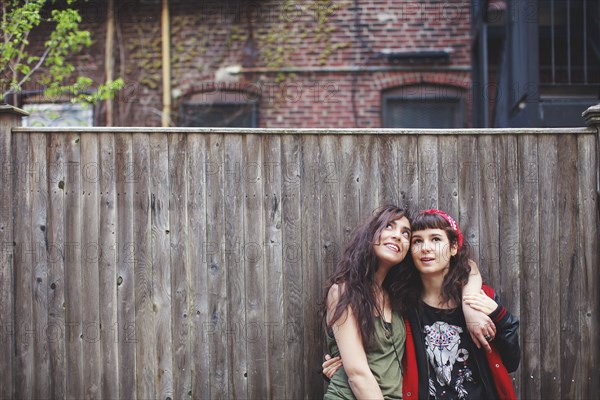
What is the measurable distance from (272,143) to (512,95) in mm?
3694

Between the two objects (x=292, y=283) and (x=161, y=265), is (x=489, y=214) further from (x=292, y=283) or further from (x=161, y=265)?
(x=161, y=265)

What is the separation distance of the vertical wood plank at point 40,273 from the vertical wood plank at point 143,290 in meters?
0.57

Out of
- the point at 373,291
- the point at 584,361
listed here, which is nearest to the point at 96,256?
the point at 373,291

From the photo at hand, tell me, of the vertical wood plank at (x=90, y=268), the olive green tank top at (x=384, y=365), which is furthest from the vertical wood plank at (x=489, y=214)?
the vertical wood plank at (x=90, y=268)

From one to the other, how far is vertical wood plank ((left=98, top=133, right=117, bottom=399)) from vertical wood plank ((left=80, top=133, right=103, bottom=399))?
1.0 inches

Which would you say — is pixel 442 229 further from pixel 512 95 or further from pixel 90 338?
pixel 512 95

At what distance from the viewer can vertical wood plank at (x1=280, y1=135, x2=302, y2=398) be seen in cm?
357

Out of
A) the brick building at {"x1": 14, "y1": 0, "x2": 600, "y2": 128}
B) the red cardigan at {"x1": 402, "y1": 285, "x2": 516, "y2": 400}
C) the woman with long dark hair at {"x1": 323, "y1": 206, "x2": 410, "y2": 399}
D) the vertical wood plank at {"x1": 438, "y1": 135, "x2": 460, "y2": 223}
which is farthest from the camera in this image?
the brick building at {"x1": 14, "y1": 0, "x2": 600, "y2": 128}

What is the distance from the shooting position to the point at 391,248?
3014 millimetres

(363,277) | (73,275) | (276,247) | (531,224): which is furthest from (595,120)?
(73,275)

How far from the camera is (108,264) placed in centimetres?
355

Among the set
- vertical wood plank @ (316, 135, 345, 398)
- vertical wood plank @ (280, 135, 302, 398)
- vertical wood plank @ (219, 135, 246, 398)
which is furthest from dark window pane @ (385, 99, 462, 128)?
vertical wood plank @ (219, 135, 246, 398)

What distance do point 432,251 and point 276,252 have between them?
1.04 m

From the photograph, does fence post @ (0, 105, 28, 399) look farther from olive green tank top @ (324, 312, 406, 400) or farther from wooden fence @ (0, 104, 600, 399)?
olive green tank top @ (324, 312, 406, 400)
